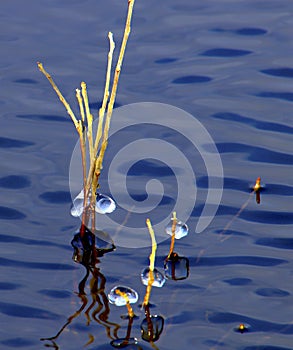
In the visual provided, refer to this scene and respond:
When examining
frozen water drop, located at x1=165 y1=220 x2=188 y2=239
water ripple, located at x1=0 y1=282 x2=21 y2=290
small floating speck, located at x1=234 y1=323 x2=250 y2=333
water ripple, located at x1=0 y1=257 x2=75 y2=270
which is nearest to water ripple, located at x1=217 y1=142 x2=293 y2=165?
frozen water drop, located at x1=165 y1=220 x2=188 y2=239

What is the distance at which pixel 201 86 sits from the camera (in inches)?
235

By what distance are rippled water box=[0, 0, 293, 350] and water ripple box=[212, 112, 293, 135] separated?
1cm

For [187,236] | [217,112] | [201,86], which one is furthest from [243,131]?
[187,236]

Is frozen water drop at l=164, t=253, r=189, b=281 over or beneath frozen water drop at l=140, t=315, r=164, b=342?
over

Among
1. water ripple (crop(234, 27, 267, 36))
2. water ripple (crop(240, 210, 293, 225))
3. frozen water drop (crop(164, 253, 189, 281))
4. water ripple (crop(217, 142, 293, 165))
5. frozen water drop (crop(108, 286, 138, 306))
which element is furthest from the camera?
water ripple (crop(234, 27, 267, 36))

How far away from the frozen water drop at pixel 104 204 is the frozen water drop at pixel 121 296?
75 centimetres

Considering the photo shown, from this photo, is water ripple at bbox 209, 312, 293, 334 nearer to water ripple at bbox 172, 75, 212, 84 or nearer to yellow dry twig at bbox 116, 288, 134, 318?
yellow dry twig at bbox 116, 288, 134, 318

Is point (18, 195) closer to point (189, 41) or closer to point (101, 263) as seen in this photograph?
point (101, 263)

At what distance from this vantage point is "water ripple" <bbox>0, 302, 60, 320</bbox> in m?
3.79

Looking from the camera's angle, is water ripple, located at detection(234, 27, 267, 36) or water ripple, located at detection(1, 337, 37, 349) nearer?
water ripple, located at detection(1, 337, 37, 349)

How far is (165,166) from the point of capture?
16.6 ft

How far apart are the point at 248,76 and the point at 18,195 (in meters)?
2.19

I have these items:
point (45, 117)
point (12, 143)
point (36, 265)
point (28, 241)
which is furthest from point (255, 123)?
point (36, 265)

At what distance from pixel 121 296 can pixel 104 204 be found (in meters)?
0.86
